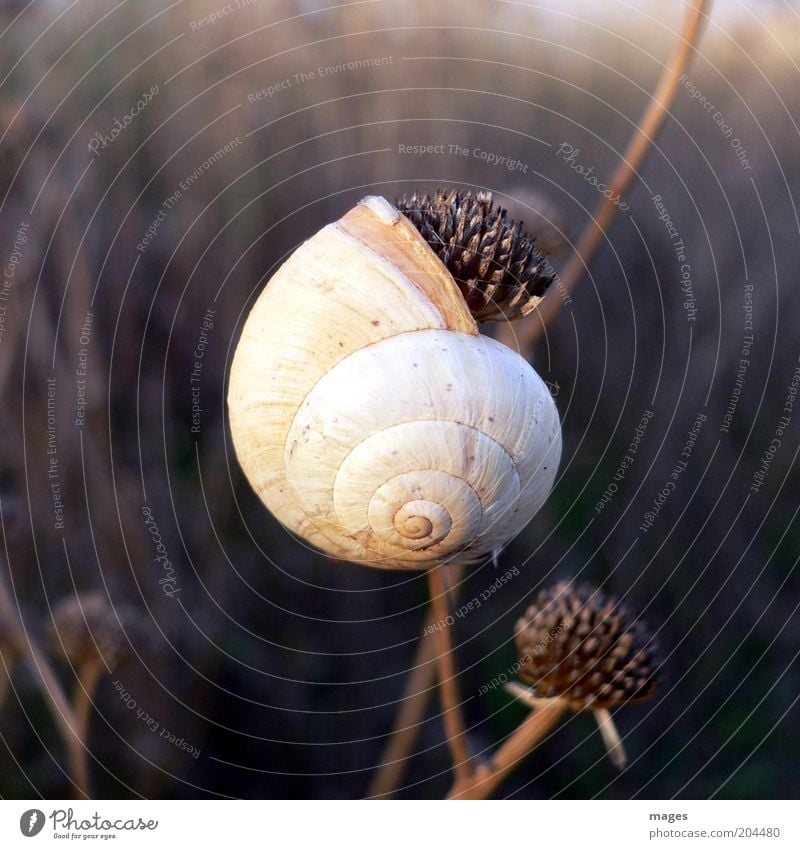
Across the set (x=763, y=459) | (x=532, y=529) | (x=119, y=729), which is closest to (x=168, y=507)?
(x=119, y=729)

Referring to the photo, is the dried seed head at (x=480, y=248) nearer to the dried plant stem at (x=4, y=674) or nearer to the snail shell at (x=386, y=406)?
the snail shell at (x=386, y=406)

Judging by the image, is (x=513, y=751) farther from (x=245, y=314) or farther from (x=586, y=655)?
(x=245, y=314)

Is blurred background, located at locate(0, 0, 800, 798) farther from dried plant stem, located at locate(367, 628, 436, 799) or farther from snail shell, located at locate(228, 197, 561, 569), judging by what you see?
snail shell, located at locate(228, 197, 561, 569)

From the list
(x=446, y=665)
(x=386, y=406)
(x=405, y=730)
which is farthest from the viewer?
(x=405, y=730)

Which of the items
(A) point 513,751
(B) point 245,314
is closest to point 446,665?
(A) point 513,751

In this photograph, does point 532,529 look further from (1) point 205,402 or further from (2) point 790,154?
(2) point 790,154

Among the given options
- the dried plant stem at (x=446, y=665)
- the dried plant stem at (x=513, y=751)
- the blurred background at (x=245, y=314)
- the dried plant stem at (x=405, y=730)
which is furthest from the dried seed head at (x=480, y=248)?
the blurred background at (x=245, y=314)

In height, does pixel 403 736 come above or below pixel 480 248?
below

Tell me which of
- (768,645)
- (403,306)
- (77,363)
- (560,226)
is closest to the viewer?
(403,306)
